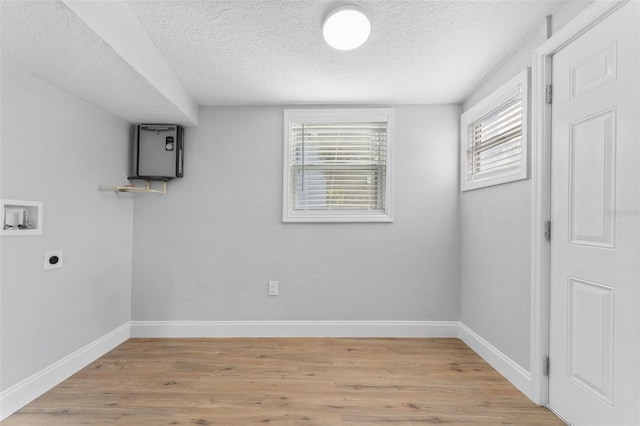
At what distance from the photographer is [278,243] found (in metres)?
2.86

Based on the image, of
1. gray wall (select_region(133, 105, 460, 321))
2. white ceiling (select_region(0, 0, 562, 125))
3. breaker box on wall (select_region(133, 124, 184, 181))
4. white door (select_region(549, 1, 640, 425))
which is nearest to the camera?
white door (select_region(549, 1, 640, 425))

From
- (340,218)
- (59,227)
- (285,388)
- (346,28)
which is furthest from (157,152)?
(285,388)

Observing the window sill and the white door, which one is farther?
the window sill

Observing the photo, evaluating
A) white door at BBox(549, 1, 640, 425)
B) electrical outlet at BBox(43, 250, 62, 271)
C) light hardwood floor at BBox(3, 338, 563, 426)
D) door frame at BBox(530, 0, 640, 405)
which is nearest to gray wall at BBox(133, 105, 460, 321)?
light hardwood floor at BBox(3, 338, 563, 426)

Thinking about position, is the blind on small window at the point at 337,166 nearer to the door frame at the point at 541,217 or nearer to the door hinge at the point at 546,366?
the door frame at the point at 541,217

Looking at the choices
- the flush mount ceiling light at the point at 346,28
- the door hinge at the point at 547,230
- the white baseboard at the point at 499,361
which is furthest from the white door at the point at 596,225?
the flush mount ceiling light at the point at 346,28

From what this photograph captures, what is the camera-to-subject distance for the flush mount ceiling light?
1608 mm

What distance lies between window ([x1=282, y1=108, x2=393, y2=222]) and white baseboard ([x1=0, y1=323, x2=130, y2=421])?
1.87 m

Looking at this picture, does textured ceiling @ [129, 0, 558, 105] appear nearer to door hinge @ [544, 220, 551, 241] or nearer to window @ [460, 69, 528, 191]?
window @ [460, 69, 528, 191]

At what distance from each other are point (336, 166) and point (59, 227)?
7.14 ft

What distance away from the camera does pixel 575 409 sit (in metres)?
1.56

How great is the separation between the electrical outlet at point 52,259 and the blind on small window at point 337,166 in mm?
1762

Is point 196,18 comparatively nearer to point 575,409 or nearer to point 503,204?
point 503,204

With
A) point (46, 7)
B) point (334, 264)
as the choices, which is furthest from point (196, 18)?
point (334, 264)
